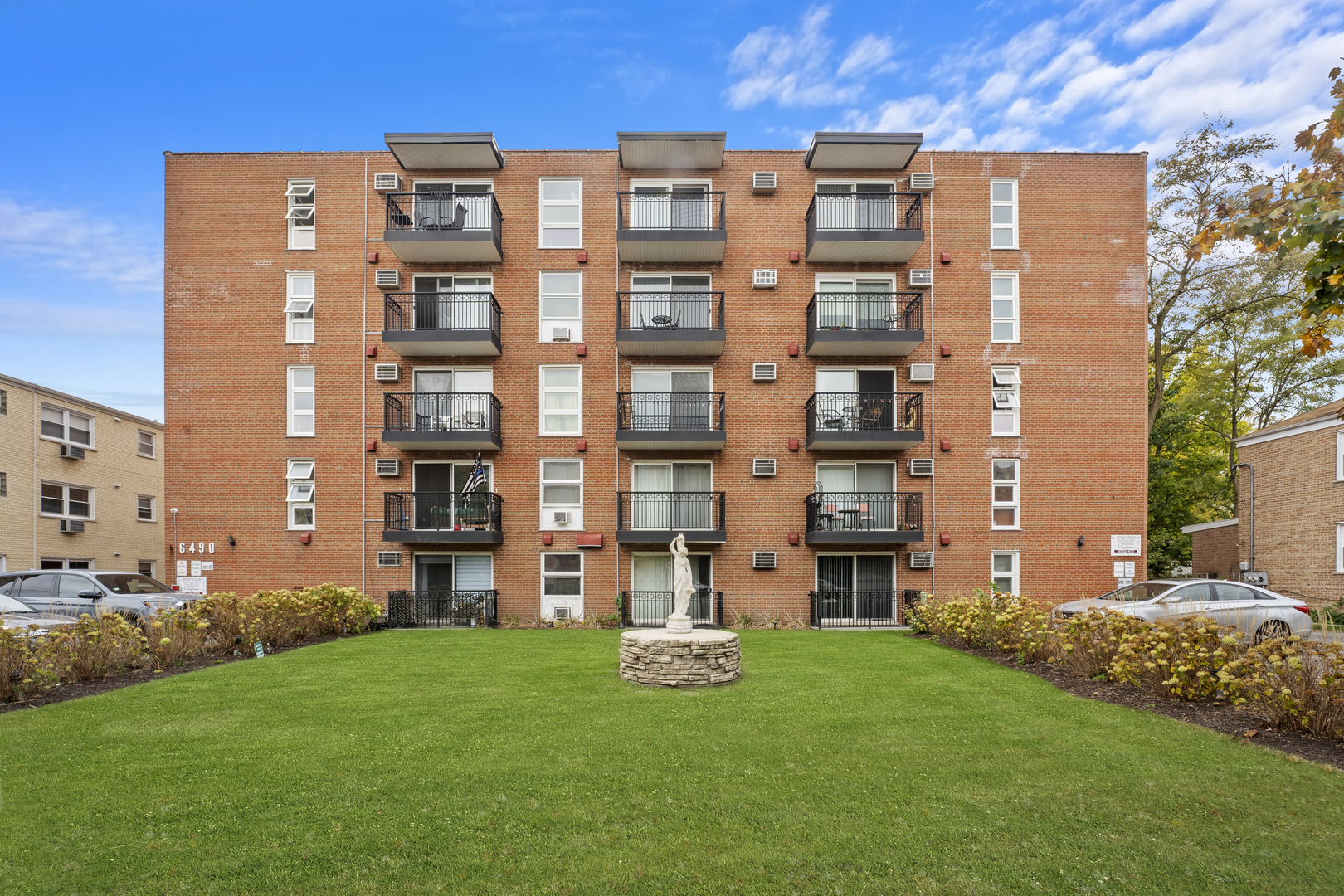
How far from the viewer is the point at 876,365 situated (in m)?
17.9

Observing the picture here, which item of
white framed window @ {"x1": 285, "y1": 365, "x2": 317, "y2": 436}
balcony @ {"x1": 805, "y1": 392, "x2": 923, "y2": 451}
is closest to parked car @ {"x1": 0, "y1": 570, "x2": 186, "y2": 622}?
white framed window @ {"x1": 285, "y1": 365, "x2": 317, "y2": 436}

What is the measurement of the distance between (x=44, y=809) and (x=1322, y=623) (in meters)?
11.9

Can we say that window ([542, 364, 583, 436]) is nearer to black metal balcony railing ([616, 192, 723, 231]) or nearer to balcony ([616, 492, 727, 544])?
balcony ([616, 492, 727, 544])

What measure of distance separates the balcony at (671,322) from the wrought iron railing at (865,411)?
2.94m

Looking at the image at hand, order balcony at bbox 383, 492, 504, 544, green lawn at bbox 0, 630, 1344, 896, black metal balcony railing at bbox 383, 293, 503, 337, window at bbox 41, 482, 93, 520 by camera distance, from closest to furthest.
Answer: green lawn at bbox 0, 630, 1344, 896 → balcony at bbox 383, 492, 504, 544 → black metal balcony railing at bbox 383, 293, 503, 337 → window at bbox 41, 482, 93, 520

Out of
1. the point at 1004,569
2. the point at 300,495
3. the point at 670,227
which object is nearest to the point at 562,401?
the point at 670,227

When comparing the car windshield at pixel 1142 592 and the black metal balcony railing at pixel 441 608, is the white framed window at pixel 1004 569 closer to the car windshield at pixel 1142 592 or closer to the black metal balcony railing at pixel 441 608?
the car windshield at pixel 1142 592

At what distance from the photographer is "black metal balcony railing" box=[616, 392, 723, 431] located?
17.4 m

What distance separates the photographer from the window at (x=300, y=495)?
57.3 ft

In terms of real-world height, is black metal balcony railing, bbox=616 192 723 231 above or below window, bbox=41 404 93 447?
above

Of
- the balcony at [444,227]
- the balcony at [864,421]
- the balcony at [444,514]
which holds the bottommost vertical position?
the balcony at [444,514]

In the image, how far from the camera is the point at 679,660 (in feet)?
29.9

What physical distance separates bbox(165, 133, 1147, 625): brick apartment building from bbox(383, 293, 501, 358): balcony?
8 centimetres

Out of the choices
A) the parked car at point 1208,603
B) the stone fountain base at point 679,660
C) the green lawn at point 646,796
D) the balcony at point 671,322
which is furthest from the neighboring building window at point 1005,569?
the stone fountain base at point 679,660
